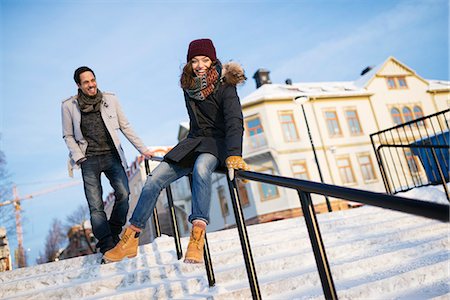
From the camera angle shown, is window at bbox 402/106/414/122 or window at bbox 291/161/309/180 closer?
window at bbox 291/161/309/180

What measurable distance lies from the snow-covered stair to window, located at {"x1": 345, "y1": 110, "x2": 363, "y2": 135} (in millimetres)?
20482

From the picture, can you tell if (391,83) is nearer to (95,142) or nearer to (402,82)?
(402,82)

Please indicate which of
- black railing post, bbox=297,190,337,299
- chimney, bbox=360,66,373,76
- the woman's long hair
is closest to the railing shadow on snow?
black railing post, bbox=297,190,337,299

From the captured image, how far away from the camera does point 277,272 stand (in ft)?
10.7

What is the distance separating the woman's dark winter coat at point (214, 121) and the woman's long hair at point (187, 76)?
10cm

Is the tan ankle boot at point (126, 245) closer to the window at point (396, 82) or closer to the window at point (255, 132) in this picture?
the window at point (255, 132)

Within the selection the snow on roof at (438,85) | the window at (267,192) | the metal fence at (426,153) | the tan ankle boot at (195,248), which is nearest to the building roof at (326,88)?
the snow on roof at (438,85)

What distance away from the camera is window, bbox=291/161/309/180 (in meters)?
21.7

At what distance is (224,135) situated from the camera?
279 centimetres

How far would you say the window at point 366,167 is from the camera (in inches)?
898

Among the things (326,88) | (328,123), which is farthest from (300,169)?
(326,88)

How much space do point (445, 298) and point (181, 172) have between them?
1.98 m

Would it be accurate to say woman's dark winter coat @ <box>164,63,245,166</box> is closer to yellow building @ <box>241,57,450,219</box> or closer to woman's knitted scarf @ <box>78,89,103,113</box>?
woman's knitted scarf @ <box>78,89,103,113</box>

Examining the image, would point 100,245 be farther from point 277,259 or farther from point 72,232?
point 72,232
